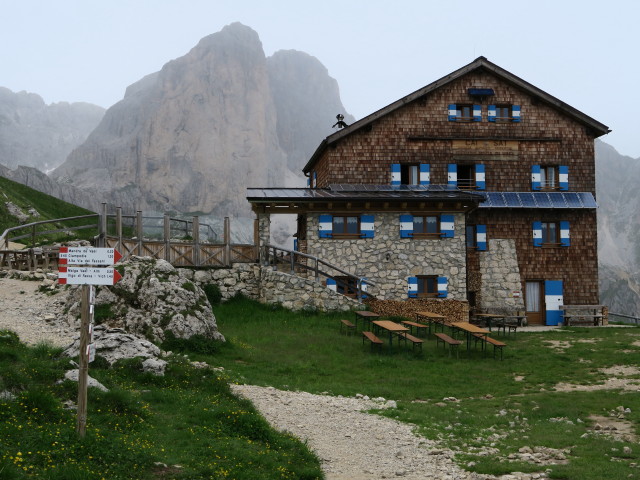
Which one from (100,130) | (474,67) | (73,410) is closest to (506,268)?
(474,67)

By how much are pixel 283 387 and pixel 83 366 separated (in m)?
6.58

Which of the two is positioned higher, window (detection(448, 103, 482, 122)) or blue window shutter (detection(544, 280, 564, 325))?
window (detection(448, 103, 482, 122))

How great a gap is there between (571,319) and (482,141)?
10.5m

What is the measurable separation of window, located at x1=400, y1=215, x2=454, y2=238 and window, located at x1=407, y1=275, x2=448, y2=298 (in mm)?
1977

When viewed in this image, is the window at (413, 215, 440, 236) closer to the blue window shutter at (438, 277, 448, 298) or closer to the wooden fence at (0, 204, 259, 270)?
the blue window shutter at (438, 277, 448, 298)

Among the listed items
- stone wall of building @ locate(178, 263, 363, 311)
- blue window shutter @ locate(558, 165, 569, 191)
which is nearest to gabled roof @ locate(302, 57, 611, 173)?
blue window shutter @ locate(558, 165, 569, 191)

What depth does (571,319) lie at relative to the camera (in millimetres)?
29188

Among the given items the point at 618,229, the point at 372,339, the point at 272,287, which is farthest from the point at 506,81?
the point at 618,229

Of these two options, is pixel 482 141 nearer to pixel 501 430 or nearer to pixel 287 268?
pixel 287 268

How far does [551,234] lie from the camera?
2988cm

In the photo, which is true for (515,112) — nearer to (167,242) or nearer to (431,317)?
(431,317)

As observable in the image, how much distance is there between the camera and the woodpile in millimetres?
24078

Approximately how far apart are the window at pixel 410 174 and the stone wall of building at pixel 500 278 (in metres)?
4.92

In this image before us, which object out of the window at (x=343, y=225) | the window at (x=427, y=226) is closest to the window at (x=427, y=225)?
the window at (x=427, y=226)
